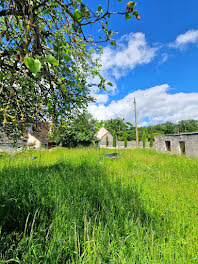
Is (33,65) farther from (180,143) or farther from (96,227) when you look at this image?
(180,143)

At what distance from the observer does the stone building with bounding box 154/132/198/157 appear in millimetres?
13216

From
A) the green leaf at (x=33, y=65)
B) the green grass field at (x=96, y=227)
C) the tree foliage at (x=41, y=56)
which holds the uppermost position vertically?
the tree foliage at (x=41, y=56)

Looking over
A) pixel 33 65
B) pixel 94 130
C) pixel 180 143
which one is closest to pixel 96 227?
pixel 94 130


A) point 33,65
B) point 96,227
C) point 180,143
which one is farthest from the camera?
point 180,143

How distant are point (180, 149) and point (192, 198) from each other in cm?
1521

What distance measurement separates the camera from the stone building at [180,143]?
43.4 ft

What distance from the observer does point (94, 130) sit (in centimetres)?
159

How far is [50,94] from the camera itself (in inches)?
73.4

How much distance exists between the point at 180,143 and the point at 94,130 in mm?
17544

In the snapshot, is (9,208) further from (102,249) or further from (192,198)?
(192,198)

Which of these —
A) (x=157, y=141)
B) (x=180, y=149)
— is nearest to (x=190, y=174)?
(x=180, y=149)

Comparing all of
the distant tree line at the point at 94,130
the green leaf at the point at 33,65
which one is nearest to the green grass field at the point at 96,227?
the distant tree line at the point at 94,130

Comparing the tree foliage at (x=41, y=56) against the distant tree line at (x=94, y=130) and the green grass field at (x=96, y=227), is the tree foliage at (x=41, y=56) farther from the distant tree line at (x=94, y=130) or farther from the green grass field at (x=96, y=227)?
the green grass field at (x=96, y=227)

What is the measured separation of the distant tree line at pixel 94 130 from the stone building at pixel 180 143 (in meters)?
4.99
